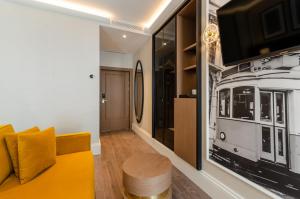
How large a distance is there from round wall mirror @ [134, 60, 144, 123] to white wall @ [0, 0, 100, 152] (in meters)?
1.46

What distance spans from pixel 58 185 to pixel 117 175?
3.65 feet

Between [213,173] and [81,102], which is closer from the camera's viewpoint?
[213,173]

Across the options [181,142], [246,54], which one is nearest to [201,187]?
[181,142]

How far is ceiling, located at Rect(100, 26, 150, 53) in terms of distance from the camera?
3.31 metres

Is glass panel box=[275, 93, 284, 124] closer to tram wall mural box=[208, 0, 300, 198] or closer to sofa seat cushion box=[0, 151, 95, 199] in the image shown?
tram wall mural box=[208, 0, 300, 198]

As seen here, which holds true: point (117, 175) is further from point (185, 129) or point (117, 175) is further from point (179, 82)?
point (179, 82)

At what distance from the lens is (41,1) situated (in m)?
2.49

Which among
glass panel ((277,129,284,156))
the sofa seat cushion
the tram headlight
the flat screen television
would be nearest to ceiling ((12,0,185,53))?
the flat screen television

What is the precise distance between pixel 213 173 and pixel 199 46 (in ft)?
5.21

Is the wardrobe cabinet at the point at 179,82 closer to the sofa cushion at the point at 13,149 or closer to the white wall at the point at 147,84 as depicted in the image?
the white wall at the point at 147,84

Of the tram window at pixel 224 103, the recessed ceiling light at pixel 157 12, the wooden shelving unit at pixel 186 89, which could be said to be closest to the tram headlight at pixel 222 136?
the tram window at pixel 224 103

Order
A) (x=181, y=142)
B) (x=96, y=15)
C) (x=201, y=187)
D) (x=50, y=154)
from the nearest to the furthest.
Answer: (x=50, y=154)
(x=201, y=187)
(x=181, y=142)
(x=96, y=15)

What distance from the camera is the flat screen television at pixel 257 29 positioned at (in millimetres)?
1049

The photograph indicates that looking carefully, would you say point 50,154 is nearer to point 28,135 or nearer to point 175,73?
point 28,135
